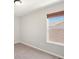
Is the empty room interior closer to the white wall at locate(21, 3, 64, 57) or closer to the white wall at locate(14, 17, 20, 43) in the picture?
the white wall at locate(21, 3, 64, 57)

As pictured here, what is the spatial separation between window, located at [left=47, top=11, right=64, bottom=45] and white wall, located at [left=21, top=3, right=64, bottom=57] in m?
0.20

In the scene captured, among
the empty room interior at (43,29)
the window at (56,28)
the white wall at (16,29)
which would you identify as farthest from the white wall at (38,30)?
the white wall at (16,29)

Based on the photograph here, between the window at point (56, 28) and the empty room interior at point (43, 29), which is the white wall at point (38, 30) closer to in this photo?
the empty room interior at point (43, 29)

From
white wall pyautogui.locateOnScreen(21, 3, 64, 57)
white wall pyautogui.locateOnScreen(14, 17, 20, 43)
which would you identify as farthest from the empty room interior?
white wall pyautogui.locateOnScreen(14, 17, 20, 43)

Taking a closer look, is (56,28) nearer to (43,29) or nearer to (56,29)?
(56,29)

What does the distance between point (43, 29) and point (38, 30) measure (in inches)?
15.0

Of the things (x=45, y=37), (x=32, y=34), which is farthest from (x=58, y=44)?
(x=32, y=34)

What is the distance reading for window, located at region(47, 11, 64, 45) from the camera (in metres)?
3.01

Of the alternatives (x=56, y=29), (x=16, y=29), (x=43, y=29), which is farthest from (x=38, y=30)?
(x=16, y=29)

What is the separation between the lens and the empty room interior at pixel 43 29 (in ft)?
9.80

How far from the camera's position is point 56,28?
3.22 m

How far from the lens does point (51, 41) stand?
3.41m
